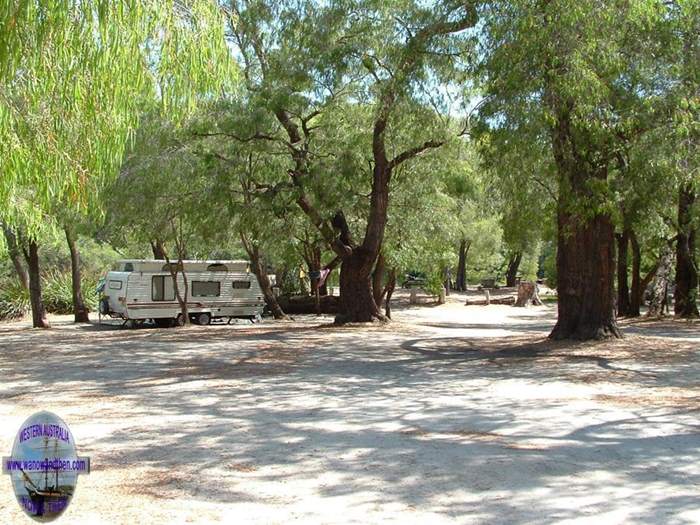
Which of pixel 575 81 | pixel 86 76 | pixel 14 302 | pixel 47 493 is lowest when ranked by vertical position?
pixel 47 493

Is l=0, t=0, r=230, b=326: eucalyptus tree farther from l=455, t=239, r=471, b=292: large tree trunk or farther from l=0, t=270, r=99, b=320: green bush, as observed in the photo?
l=455, t=239, r=471, b=292: large tree trunk

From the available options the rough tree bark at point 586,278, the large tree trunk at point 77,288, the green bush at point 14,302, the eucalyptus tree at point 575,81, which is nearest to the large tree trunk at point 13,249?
the green bush at point 14,302

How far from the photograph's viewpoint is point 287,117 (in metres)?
19.6

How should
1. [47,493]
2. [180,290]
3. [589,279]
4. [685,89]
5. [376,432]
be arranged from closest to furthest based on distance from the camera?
[47,493] → [376,432] → [685,89] → [589,279] → [180,290]

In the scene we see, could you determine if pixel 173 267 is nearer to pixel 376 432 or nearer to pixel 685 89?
pixel 685 89

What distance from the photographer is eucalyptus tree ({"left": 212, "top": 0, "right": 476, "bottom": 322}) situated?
15.5 m

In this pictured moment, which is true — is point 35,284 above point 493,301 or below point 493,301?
above

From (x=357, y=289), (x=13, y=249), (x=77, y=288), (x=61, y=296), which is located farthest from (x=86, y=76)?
(x=61, y=296)

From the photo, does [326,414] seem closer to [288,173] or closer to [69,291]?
[288,173]

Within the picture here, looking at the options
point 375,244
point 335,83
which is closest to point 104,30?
point 335,83

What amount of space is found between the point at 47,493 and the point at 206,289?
24.6 meters

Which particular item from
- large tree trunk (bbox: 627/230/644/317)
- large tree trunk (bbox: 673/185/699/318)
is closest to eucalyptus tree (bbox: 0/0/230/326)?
large tree trunk (bbox: 673/185/699/318)

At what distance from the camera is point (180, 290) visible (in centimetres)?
2736

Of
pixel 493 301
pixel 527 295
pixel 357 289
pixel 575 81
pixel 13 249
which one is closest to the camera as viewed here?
pixel 575 81
